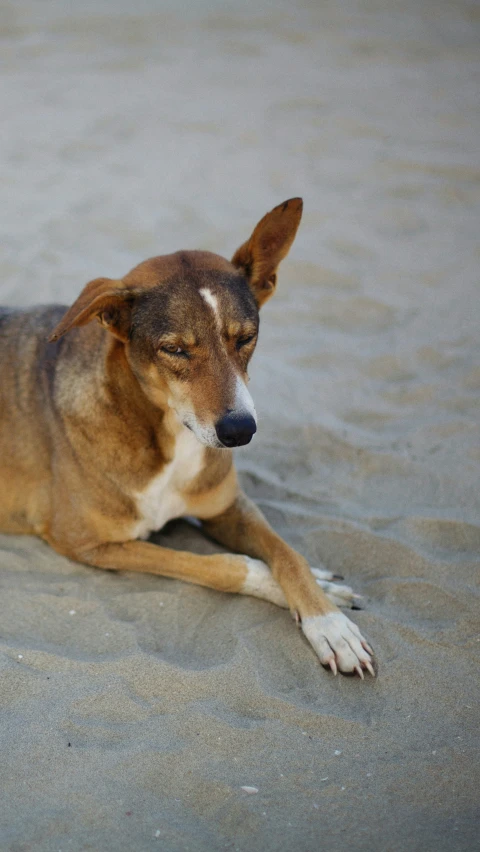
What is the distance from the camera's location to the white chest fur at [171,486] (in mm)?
4066

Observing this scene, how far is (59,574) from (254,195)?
16.0 ft

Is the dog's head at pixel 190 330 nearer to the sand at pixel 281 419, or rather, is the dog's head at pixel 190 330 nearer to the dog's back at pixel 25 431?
the dog's back at pixel 25 431

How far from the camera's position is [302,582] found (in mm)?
3814

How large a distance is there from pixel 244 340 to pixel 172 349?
1.10 ft

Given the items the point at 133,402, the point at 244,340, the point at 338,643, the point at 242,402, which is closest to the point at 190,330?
the point at 244,340

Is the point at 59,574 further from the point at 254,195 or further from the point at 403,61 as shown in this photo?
the point at 403,61

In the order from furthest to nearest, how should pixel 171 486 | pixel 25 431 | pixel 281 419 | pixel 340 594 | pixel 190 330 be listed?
pixel 281 419, pixel 25 431, pixel 171 486, pixel 340 594, pixel 190 330

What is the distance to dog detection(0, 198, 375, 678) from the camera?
3.59 metres

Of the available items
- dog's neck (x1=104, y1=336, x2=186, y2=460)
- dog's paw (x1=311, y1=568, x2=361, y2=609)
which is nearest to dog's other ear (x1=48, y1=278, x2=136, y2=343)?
dog's neck (x1=104, y1=336, x2=186, y2=460)

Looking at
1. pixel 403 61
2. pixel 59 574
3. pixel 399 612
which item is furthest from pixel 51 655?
pixel 403 61

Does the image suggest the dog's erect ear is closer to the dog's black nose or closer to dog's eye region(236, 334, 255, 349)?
dog's eye region(236, 334, 255, 349)

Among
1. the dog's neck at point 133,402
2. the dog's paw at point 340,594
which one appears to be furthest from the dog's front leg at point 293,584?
the dog's neck at point 133,402

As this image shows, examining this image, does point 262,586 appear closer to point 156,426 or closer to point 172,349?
point 156,426

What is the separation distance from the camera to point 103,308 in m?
3.68
